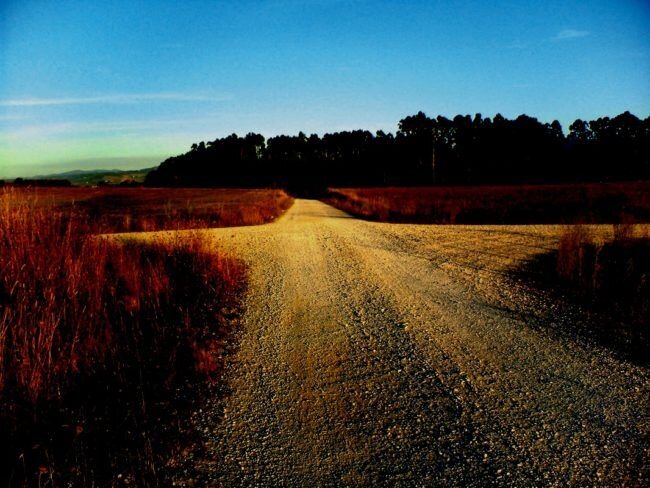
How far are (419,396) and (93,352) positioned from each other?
155 inches

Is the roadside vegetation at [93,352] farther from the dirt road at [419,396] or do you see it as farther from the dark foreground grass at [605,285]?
the dark foreground grass at [605,285]

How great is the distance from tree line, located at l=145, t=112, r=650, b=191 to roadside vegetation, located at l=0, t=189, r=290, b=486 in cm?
7125

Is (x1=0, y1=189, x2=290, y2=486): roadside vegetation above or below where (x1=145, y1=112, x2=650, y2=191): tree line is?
below

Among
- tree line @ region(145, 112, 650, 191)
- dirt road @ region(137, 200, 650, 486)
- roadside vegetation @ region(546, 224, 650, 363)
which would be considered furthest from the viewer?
tree line @ region(145, 112, 650, 191)

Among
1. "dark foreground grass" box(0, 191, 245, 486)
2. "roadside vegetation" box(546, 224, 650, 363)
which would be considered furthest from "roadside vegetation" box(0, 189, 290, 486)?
"roadside vegetation" box(546, 224, 650, 363)

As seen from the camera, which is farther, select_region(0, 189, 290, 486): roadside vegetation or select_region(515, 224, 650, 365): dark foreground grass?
select_region(515, 224, 650, 365): dark foreground grass

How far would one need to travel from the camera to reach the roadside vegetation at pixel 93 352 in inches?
123

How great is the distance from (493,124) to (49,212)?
332 feet

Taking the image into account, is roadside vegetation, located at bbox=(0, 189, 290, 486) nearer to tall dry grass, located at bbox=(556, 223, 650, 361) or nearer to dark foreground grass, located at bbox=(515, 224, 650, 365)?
dark foreground grass, located at bbox=(515, 224, 650, 365)

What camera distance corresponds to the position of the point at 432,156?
72562 mm

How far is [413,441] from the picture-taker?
3.34 meters

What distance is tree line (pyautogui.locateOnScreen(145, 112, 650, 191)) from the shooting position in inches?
3034

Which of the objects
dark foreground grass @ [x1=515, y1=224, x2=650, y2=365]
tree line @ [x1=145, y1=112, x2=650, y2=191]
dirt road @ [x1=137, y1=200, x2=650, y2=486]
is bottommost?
dirt road @ [x1=137, y1=200, x2=650, y2=486]

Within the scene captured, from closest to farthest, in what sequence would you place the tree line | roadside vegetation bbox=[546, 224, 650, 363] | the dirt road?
the dirt road
roadside vegetation bbox=[546, 224, 650, 363]
the tree line
